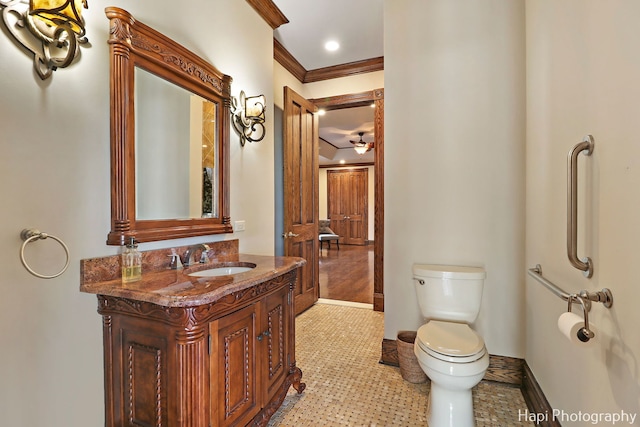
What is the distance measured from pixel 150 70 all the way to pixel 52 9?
517mm

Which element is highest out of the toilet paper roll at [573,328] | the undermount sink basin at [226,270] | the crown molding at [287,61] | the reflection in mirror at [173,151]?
the crown molding at [287,61]

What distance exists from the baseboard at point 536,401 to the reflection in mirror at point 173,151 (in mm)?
2248

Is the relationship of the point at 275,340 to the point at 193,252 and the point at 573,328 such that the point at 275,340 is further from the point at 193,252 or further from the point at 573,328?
the point at 573,328

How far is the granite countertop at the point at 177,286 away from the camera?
110 cm

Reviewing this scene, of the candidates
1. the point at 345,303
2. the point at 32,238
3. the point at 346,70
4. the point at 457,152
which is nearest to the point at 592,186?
the point at 457,152

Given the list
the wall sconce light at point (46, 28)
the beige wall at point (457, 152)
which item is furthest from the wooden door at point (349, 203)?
the wall sconce light at point (46, 28)

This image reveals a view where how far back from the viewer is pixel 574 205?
1.12 m

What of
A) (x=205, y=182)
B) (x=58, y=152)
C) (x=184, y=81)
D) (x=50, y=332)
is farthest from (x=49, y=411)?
(x=184, y=81)

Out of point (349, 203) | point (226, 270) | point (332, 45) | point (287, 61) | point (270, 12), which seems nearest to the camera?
point (226, 270)

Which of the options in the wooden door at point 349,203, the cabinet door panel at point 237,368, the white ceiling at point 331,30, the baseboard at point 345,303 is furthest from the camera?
the wooden door at point 349,203

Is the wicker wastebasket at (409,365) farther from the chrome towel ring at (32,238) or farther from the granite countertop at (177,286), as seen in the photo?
the chrome towel ring at (32,238)

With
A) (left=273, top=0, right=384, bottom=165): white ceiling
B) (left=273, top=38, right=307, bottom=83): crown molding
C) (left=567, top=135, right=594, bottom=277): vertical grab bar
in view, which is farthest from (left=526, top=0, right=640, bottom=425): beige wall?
(left=273, top=38, right=307, bottom=83): crown molding

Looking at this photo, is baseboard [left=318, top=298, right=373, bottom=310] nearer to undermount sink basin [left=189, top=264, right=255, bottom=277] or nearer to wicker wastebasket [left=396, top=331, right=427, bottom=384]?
wicker wastebasket [left=396, top=331, right=427, bottom=384]

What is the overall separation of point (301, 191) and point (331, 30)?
1.72m
